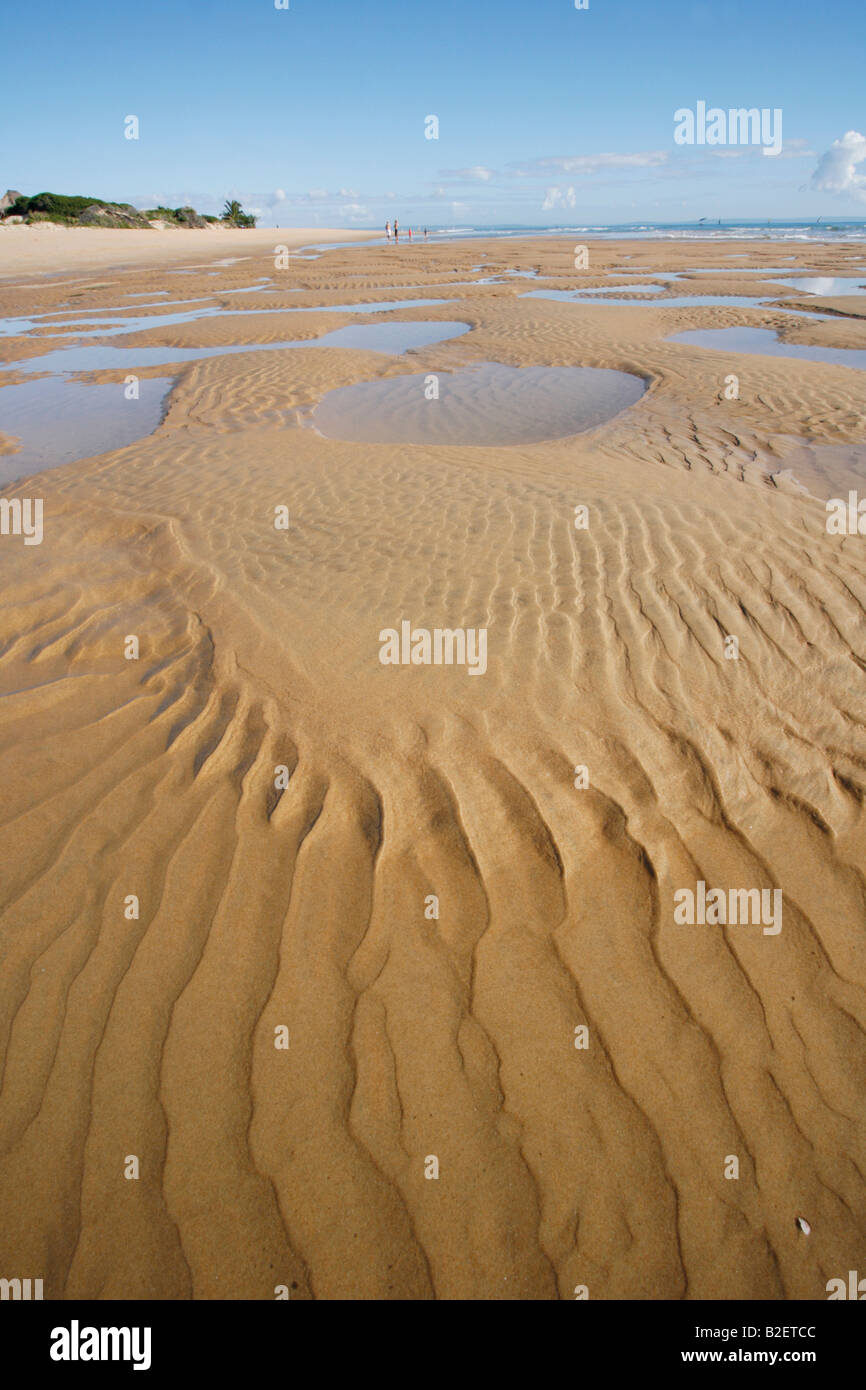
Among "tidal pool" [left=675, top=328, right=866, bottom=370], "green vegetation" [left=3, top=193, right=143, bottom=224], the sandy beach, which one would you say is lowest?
the sandy beach

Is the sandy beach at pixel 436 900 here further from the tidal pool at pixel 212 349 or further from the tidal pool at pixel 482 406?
the tidal pool at pixel 212 349

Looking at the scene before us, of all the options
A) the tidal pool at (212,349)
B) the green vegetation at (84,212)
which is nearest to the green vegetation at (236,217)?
the green vegetation at (84,212)

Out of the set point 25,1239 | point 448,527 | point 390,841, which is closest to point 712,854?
point 390,841

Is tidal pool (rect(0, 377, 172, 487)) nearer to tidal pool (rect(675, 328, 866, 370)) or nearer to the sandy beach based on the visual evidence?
→ the sandy beach

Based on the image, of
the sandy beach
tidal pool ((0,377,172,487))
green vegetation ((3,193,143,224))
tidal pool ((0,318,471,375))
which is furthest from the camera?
green vegetation ((3,193,143,224))

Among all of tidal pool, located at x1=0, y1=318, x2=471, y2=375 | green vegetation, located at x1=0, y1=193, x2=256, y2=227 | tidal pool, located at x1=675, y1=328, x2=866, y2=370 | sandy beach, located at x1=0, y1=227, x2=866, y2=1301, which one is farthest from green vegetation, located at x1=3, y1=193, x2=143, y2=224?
sandy beach, located at x1=0, y1=227, x2=866, y2=1301

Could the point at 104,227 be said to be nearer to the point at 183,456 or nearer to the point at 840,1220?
the point at 183,456
